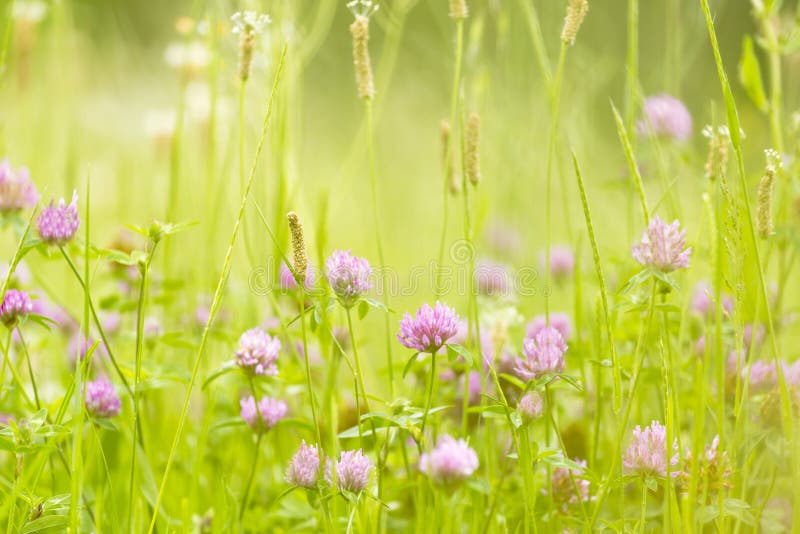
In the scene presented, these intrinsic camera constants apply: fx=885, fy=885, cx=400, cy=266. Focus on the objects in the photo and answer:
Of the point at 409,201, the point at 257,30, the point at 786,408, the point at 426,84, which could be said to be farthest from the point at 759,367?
the point at 426,84

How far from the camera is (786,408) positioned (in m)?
0.70

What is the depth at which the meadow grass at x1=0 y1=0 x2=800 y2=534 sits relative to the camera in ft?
2.41

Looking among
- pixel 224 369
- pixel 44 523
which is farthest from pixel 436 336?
pixel 44 523

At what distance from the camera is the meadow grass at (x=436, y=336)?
2.41 ft

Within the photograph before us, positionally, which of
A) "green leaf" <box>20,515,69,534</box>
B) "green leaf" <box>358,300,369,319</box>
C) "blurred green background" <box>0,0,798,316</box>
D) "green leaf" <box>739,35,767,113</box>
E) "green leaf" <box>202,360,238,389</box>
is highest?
"blurred green background" <box>0,0,798,316</box>

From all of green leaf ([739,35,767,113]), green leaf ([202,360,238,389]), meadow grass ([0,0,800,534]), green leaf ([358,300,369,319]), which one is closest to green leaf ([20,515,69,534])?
meadow grass ([0,0,800,534])

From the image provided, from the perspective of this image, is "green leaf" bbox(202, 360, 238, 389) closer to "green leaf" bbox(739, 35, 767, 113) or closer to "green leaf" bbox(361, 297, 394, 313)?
"green leaf" bbox(361, 297, 394, 313)

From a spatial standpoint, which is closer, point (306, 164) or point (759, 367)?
point (759, 367)

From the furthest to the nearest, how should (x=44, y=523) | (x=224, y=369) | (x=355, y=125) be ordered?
1. (x=355, y=125)
2. (x=224, y=369)
3. (x=44, y=523)

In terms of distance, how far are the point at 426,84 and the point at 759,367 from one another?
281 cm

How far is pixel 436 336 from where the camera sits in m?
0.75

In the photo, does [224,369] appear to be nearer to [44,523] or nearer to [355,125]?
[44,523]

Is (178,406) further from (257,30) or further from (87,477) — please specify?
(257,30)

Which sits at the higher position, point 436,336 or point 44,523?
point 436,336
